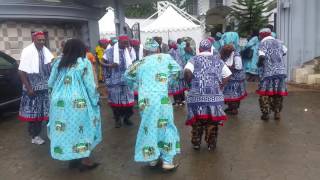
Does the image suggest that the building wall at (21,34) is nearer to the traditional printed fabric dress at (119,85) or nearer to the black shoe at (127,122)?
the traditional printed fabric dress at (119,85)

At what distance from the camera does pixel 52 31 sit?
12.7 m

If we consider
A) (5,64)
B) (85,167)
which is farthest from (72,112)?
(5,64)

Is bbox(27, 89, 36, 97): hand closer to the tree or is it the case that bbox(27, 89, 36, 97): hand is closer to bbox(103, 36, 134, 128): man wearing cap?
bbox(103, 36, 134, 128): man wearing cap

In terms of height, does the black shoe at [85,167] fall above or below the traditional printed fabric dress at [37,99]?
below

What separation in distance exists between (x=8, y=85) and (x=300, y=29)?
7.65 metres

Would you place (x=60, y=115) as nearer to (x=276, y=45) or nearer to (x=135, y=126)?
(x=135, y=126)

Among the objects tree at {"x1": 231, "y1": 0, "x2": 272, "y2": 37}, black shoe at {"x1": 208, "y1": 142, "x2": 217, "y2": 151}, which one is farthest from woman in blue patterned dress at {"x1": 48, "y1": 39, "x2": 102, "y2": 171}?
tree at {"x1": 231, "y1": 0, "x2": 272, "y2": 37}

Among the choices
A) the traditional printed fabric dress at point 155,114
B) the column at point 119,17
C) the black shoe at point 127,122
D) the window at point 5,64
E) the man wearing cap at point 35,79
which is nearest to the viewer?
the traditional printed fabric dress at point 155,114

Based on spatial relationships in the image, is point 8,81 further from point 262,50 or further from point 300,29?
point 300,29

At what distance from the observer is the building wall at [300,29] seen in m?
11.8

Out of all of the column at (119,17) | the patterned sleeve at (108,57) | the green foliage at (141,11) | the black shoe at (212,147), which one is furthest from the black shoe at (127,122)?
the green foliage at (141,11)

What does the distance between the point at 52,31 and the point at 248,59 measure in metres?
5.80

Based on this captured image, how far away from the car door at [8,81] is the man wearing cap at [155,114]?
177 inches

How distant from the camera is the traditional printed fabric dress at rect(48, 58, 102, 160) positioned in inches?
208
